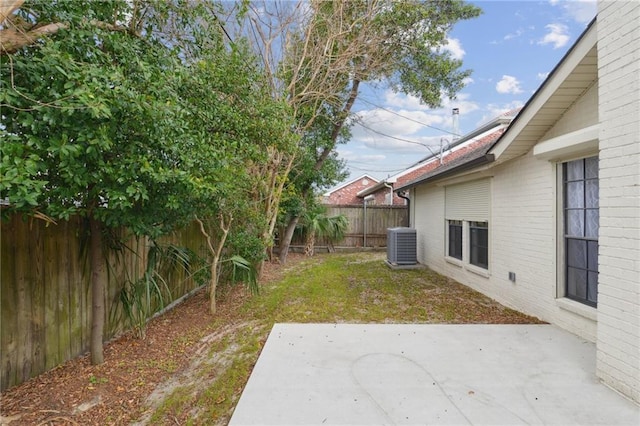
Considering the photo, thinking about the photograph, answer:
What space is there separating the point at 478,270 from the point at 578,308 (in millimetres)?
2469

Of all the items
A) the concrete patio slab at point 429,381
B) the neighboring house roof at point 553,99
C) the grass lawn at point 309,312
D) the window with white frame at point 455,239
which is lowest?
the grass lawn at point 309,312

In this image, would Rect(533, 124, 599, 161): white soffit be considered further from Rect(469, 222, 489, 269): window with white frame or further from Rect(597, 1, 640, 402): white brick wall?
Rect(469, 222, 489, 269): window with white frame

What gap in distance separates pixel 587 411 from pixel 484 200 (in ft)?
14.3

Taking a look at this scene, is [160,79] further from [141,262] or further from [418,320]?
[418,320]

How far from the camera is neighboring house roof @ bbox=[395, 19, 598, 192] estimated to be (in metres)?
3.32

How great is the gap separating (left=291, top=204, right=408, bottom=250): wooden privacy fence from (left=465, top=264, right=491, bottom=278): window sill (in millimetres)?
6354

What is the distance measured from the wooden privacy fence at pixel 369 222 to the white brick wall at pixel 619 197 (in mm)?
10250

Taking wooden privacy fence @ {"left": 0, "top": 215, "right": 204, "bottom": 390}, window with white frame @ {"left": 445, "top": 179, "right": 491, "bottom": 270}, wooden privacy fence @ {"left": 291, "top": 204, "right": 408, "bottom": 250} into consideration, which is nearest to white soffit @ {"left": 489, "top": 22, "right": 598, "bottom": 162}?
window with white frame @ {"left": 445, "top": 179, "right": 491, "bottom": 270}

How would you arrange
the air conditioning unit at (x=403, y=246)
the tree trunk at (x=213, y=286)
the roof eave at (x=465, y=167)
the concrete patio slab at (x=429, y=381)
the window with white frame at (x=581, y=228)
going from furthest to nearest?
the air conditioning unit at (x=403, y=246), the roof eave at (x=465, y=167), the tree trunk at (x=213, y=286), the window with white frame at (x=581, y=228), the concrete patio slab at (x=429, y=381)

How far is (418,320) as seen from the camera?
4.58 meters

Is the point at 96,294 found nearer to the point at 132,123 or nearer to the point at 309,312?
the point at 132,123

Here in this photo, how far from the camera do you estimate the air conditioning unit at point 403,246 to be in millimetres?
8898

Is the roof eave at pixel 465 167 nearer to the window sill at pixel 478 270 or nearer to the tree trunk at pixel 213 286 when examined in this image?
the window sill at pixel 478 270

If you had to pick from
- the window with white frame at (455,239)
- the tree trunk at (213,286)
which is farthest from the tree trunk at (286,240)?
the tree trunk at (213,286)
